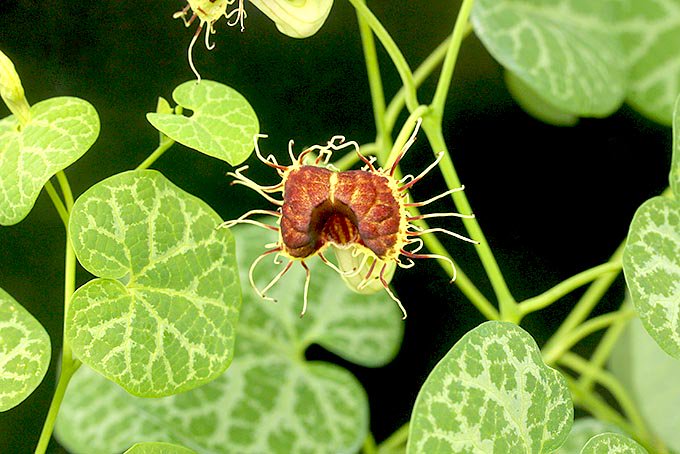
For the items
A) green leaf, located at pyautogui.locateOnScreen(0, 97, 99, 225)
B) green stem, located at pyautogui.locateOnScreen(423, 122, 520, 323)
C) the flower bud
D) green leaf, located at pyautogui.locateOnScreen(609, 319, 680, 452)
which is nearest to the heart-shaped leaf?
green leaf, located at pyautogui.locateOnScreen(609, 319, 680, 452)

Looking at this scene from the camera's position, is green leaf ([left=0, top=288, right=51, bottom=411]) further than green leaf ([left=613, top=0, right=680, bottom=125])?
No

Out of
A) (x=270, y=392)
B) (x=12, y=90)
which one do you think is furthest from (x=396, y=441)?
(x=12, y=90)

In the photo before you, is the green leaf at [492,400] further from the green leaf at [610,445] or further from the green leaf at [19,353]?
the green leaf at [19,353]

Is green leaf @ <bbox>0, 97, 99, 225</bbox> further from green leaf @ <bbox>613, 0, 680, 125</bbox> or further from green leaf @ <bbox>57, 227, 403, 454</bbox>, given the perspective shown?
green leaf @ <bbox>613, 0, 680, 125</bbox>

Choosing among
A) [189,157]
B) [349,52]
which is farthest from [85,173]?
[349,52]

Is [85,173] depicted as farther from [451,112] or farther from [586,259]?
[586,259]

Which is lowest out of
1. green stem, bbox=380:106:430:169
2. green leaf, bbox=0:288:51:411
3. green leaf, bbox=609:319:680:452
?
green leaf, bbox=609:319:680:452

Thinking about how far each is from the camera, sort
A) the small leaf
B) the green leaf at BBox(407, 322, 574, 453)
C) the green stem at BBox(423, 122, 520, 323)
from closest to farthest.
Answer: the green leaf at BBox(407, 322, 574, 453)
the green stem at BBox(423, 122, 520, 323)
the small leaf

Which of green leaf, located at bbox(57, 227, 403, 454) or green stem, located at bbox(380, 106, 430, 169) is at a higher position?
green stem, located at bbox(380, 106, 430, 169)
